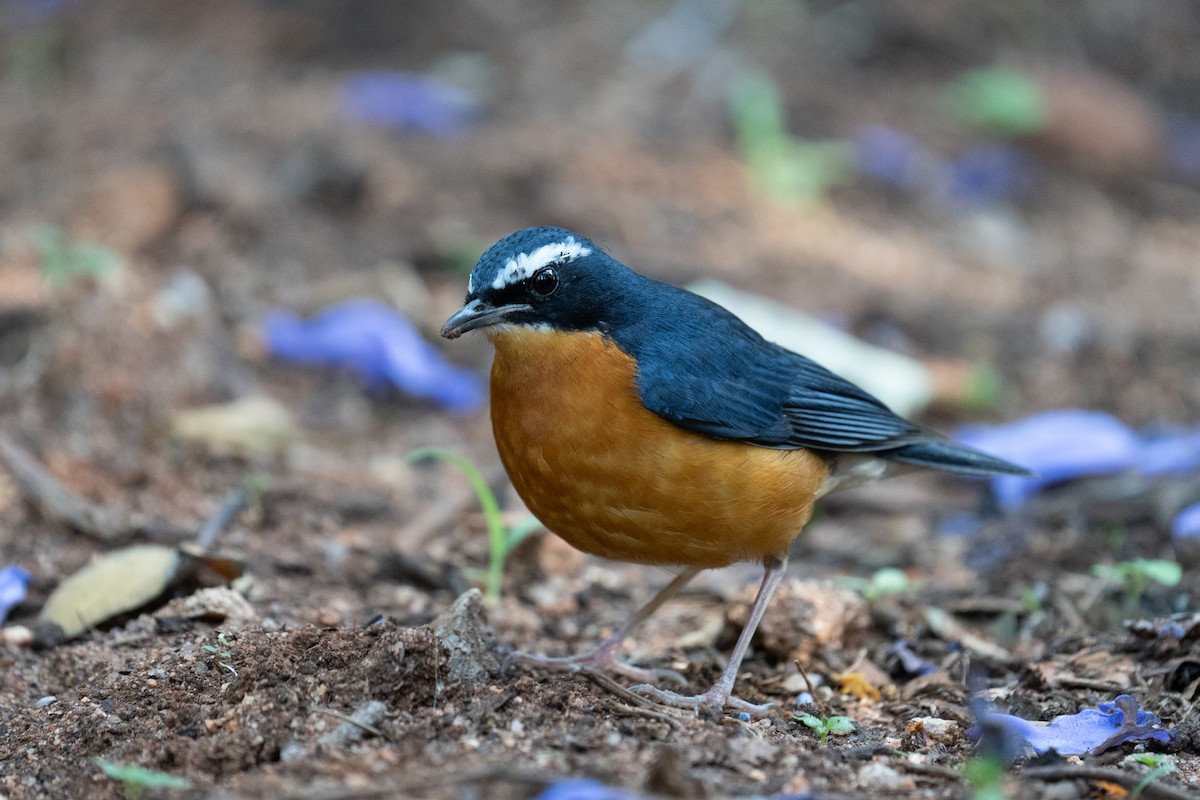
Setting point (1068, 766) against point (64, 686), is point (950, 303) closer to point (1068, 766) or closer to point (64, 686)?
point (1068, 766)

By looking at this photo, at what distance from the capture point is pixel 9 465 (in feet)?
21.0

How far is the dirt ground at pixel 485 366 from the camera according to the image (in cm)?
445

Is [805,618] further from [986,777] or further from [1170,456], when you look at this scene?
[1170,456]

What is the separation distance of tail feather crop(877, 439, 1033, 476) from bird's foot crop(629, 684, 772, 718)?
5.78 feet

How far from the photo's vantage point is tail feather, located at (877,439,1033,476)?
6.47 metres

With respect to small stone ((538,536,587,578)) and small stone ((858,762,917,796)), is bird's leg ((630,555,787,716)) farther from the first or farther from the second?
small stone ((538,536,587,578))

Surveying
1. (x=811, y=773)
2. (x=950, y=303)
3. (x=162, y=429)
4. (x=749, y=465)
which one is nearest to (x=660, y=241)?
(x=950, y=303)

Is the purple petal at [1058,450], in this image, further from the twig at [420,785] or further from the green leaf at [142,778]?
the green leaf at [142,778]

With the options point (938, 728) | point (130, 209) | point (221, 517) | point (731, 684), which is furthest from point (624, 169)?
point (938, 728)

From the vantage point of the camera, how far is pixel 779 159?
11.4 meters

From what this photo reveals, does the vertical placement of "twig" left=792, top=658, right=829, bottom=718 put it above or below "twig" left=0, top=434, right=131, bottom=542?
below


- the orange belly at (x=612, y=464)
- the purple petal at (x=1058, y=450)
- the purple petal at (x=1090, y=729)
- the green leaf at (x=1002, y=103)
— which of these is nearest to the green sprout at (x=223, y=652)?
the orange belly at (x=612, y=464)

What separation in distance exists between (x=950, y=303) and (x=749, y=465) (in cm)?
559

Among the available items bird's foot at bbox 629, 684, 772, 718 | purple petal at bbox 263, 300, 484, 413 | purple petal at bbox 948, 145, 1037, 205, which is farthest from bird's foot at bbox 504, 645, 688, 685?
purple petal at bbox 948, 145, 1037, 205
